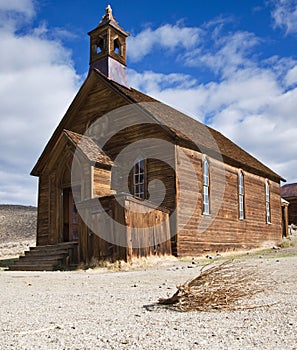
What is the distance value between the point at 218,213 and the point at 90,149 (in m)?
6.57

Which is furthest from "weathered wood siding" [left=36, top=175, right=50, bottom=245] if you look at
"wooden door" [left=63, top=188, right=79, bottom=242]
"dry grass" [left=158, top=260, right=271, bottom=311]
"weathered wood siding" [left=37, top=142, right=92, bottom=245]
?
"dry grass" [left=158, top=260, right=271, bottom=311]

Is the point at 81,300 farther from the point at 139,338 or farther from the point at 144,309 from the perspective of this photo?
the point at 139,338

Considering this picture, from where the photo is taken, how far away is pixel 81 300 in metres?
7.04

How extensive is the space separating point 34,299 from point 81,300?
850 mm

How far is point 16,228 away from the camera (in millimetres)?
40281

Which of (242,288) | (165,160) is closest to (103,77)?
(165,160)

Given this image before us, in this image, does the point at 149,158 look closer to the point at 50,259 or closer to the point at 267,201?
the point at 50,259

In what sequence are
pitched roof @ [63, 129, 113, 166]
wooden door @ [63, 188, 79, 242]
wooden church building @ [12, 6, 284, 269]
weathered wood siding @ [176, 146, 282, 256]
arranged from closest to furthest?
wooden church building @ [12, 6, 284, 269] < pitched roof @ [63, 129, 113, 166] < weathered wood siding @ [176, 146, 282, 256] < wooden door @ [63, 188, 79, 242]

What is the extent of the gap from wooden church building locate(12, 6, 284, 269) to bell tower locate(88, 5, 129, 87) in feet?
0.17

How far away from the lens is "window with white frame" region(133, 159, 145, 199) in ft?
59.7

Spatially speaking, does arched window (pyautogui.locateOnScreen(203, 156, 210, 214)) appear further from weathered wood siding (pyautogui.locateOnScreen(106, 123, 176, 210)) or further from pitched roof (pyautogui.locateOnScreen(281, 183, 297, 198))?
pitched roof (pyautogui.locateOnScreen(281, 183, 297, 198))

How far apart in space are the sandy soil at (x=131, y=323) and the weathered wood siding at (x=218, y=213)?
9.16 meters

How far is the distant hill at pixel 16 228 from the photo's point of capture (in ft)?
97.3

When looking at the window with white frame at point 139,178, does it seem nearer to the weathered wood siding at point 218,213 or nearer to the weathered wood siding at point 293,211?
the weathered wood siding at point 218,213
